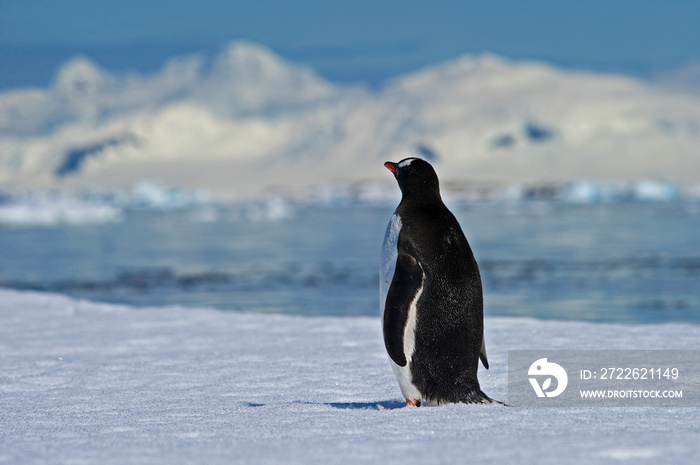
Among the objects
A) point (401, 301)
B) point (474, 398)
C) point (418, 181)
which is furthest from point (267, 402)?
point (418, 181)

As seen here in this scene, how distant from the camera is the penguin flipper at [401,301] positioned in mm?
3199

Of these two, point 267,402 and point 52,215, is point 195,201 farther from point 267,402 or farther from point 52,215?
point 267,402

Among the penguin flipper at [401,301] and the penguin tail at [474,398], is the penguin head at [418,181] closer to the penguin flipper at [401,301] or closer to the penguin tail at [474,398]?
the penguin flipper at [401,301]

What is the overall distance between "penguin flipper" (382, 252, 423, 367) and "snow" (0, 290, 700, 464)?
26 cm

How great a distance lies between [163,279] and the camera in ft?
37.9

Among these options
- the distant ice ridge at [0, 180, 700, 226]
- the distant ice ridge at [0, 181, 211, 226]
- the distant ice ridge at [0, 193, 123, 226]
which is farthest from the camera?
the distant ice ridge at [0, 180, 700, 226]

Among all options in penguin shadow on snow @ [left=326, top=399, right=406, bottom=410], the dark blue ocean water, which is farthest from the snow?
the dark blue ocean water

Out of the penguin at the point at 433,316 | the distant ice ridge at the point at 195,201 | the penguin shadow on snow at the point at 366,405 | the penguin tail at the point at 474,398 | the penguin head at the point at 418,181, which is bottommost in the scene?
the penguin shadow on snow at the point at 366,405

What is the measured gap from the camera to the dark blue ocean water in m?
8.52

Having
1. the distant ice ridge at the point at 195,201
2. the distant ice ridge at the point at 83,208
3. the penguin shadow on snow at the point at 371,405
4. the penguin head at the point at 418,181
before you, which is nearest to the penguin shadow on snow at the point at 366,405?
the penguin shadow on snow at the point at 371,405

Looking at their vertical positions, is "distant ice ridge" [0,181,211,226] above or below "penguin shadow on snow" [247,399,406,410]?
above

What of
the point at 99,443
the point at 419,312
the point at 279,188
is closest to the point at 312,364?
the point at 419,312

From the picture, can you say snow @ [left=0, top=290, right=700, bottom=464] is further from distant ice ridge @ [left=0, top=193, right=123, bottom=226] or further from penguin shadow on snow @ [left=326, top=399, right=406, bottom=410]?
distant ice ridge @ [left=0, top=193, right=123, bottom=226]

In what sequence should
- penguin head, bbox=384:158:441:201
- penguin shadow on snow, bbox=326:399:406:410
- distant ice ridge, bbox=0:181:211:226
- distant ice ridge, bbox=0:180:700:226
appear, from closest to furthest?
1. penguin shadow on snow, bbox=326:399:406:410
2. penguin head, bbox=384:158:441:201
3. distant ice ridge, bbox=0:181:211:226
4. distant ice ridge, bbox=0:180:700:226
